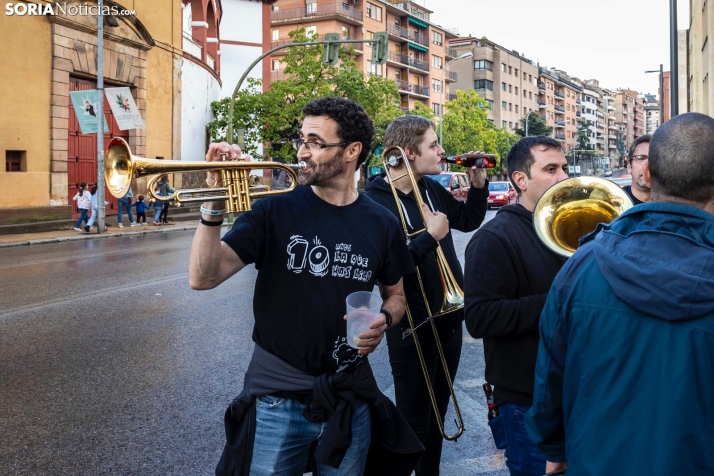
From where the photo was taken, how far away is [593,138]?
142 meters

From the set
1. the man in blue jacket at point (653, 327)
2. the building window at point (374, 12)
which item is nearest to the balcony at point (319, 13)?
the building window at point (374, 12)

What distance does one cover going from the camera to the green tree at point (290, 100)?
3147 cm

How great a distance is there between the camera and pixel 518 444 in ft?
8.86

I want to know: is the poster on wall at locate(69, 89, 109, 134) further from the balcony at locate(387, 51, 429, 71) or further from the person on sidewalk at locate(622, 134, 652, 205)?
the balcony at locate(387, 51, 429, 71)

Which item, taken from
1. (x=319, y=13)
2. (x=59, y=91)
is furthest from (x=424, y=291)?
(x=319, y=13)

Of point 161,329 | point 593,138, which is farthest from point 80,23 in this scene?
point 593,138

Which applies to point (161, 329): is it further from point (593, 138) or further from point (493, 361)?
point (593, 138)

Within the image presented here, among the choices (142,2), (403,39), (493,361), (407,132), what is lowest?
(493,361)

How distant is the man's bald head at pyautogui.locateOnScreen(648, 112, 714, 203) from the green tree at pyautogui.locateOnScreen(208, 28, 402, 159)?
96.4 ft

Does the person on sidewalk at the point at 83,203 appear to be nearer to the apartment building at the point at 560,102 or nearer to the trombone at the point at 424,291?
the trombone at the point at 424,291

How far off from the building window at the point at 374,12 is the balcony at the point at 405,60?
12.3ft

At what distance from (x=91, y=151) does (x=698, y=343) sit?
81.8 ft

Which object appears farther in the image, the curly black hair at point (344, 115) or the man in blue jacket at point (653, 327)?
the curly black hair at point (344, 115)

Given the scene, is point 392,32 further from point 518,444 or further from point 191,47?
point 518,444
